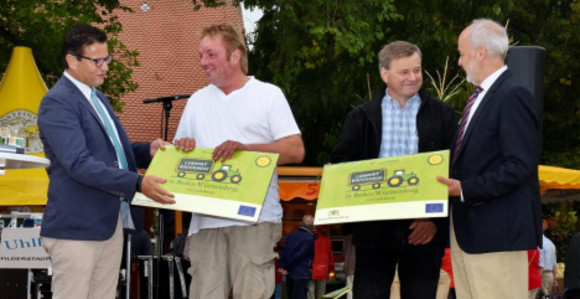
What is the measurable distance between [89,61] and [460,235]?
88.7 inches

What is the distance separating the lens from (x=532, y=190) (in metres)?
4.41

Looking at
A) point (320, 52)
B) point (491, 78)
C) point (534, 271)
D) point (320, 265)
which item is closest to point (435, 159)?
point (491, 78)

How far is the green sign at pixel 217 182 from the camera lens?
432 centimetres

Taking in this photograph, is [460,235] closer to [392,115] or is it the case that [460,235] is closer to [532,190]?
[532,190]

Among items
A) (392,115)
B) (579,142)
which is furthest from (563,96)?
(392,115)

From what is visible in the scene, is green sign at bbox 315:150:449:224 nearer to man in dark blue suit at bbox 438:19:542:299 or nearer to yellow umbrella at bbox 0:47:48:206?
man in dark blue suit at bbox 438:19:542:299

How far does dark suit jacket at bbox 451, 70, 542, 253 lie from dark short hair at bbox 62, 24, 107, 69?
2144mm

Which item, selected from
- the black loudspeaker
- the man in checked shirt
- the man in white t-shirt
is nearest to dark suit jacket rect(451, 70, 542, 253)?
the man in checked shirt

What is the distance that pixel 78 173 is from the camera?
432 cm

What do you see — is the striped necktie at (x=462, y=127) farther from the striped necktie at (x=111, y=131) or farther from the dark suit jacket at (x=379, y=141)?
the striped necktie at (x=111, y=131)

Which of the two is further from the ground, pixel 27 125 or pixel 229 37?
pixel 229 37

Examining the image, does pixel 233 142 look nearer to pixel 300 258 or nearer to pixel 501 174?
pixel 501 174

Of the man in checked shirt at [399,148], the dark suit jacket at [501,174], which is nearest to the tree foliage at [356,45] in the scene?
the man in checked shirt at [399,148]

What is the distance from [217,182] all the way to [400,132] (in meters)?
1.20
